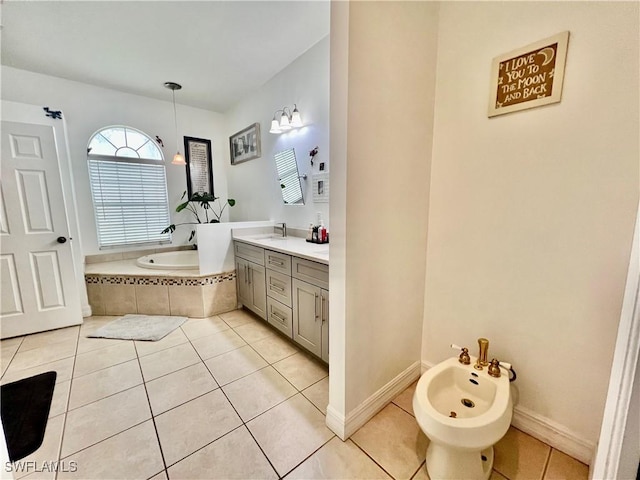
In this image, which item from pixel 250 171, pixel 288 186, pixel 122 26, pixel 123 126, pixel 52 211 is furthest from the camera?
pixel 250 171

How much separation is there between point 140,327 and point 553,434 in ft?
10.4

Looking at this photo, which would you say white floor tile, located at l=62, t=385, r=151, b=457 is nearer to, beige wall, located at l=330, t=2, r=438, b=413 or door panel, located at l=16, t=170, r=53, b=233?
beige wall, located at l=330, t=2, r=438, b=413

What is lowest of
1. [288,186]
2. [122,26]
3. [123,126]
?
[288,186]

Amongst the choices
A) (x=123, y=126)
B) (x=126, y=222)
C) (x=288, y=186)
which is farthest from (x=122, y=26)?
(x=126, y=222)

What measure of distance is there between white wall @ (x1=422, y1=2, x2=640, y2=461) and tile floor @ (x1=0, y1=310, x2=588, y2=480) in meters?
0.46

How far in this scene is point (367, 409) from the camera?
4.70 ft

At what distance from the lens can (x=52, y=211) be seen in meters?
2.43

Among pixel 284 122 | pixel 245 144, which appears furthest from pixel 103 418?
pixel 245 144

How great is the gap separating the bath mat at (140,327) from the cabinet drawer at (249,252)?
2.97 ft

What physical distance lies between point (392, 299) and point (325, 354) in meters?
0.66

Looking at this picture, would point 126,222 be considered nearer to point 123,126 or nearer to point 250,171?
point 123,126

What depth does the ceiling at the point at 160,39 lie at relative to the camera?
1920 millimetres

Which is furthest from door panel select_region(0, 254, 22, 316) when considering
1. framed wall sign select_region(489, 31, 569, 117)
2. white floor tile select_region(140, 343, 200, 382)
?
framed wall sign select_region(489, 31, 569, 117)

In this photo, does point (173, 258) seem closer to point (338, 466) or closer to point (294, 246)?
point (294, 246)
